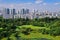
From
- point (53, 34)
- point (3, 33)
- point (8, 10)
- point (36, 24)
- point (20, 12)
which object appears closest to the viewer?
point (3, 33)

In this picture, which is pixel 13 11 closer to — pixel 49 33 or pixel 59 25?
pixel 59 25

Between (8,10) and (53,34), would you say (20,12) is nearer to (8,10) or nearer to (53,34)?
(8,10)

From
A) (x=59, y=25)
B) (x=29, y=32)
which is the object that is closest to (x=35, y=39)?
(x=29, y=32)

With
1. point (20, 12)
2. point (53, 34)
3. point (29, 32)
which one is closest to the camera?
point (53, 34)

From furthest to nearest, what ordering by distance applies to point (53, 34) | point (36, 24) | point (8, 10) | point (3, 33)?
point (8, 10), point (36, 24), point (53, 34), point (3, 33)

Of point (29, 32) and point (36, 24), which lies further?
point (36, 24)

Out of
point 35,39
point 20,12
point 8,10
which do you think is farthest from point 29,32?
point 20,12

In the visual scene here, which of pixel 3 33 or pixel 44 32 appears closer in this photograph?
pixel 3 33

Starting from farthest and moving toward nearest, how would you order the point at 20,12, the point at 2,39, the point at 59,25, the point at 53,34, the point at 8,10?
the point at 20,12 < the point at 8,10 < the point at 59,25 < the point at 53,34 < the point at 2,39
